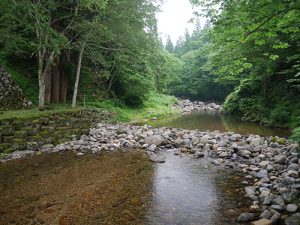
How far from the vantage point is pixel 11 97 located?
11984 millimetres

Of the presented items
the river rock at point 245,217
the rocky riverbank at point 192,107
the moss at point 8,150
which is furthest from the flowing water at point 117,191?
the rocky riverbank at point 192,107

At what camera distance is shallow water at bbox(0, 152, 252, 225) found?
4.71m

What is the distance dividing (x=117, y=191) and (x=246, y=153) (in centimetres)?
471

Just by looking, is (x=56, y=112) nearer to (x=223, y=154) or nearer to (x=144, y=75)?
(x=223, y=154)

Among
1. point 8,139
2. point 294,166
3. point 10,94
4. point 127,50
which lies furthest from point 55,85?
point 294,166

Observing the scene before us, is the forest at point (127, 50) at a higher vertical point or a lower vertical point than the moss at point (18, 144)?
higher

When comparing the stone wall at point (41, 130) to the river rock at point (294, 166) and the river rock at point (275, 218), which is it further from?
the river rock at point (294, 166)

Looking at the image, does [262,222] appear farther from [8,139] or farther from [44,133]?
[44,133]

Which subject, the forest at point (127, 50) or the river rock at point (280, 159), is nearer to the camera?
the forest at point (127, 50)

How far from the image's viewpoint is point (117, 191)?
19.2 feet

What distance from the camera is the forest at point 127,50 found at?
19.3ft

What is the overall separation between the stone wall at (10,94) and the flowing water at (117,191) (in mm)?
4664

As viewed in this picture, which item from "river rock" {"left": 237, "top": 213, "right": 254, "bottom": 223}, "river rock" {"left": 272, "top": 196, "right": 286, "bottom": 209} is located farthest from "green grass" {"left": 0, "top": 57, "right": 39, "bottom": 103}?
"river rock" {"left": 272, "top": 196, "right": 286, "bottom": 209}

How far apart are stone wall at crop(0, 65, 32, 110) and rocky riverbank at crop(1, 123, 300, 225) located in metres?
3.79
